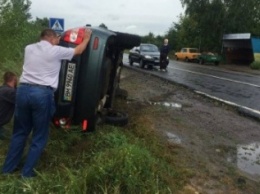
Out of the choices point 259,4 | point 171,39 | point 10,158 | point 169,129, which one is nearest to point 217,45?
point 259,4

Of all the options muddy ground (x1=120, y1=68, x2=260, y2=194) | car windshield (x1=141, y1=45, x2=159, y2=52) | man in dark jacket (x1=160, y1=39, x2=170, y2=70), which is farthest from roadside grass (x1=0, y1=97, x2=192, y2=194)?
car windshield (x1=141, y1=45, x2=159, y2=52)

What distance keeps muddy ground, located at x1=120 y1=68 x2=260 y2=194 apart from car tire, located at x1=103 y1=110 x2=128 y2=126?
26.1 inches

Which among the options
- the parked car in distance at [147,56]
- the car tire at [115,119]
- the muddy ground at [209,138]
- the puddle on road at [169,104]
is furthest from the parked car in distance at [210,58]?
the car tire at [115,119]

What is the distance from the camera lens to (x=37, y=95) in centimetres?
464

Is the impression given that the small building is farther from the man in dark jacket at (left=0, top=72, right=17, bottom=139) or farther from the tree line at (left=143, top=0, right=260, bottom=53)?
the man in dark jacket at (left=0, top=72, right=17, bottom=139)

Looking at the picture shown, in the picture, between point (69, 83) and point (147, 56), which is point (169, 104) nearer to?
point (69, 83)

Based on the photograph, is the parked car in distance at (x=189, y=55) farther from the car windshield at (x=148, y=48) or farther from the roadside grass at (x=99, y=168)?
the roadside grass at (x=99, y=168)

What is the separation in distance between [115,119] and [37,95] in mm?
2211

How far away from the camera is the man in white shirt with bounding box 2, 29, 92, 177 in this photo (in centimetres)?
466

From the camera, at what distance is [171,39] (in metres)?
65.4

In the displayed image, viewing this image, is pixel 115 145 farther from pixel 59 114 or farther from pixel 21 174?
pixel 21 174

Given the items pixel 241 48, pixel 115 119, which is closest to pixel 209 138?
pixel 115 119

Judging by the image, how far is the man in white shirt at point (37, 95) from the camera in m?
4.66

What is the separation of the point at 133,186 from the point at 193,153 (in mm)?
2229
